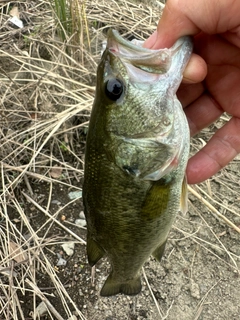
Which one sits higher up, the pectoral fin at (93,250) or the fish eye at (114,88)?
the fish eye at (114,88)

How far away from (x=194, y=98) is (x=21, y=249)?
4.34 ft

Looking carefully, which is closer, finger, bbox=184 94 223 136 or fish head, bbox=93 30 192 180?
fish head, bbox=93 30 192 180

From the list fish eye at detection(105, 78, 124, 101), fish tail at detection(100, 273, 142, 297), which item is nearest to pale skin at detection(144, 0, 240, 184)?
fish eye at detection(105, 78, 124, 101)

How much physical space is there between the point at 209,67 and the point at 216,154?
41 centimetres

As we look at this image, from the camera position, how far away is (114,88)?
4.91ft

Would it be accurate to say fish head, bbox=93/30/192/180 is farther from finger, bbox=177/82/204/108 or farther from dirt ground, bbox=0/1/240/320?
dirt ground, bbox=0/1/240/320

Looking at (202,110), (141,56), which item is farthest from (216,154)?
(141,56)

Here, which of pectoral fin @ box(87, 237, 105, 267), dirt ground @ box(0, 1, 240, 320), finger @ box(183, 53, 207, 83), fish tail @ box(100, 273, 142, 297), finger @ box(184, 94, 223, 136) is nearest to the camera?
finger @ box(183, 53, 207, 83)

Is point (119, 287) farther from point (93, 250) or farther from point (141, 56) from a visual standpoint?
point (141, 56)

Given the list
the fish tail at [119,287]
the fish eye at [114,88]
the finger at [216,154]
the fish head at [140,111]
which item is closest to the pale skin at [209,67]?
the finger at [216,154]

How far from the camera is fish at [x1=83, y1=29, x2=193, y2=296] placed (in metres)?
1.48

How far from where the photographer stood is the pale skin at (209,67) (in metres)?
1.62

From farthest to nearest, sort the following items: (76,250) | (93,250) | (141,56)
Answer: (76,250) < (93,250) < (141,56)

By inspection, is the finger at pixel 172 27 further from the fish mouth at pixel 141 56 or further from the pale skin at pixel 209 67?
the fish mouth at pixel 141 56
